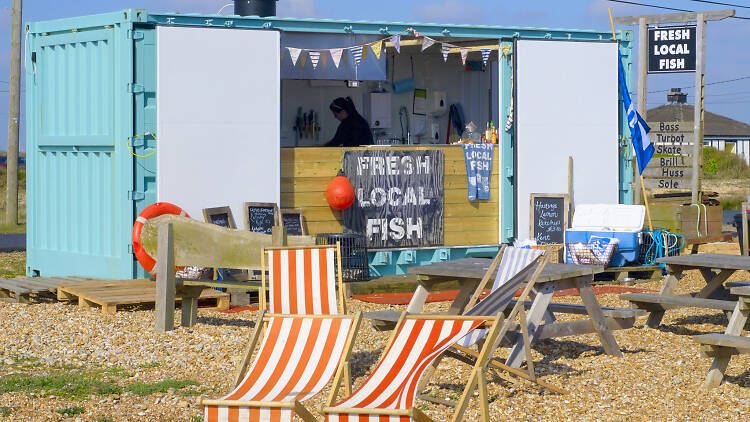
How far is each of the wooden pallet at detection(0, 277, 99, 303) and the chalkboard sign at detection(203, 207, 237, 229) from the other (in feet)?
4.17

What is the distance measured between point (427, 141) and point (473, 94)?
35.8 inches

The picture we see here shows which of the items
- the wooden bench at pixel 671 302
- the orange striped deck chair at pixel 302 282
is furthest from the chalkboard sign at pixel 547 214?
the orange striped deck chair at pixel 302 282

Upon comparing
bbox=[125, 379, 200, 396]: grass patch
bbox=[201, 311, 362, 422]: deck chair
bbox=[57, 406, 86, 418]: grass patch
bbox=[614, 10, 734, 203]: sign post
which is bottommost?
bbox=[57, 406, 86, 418]: grass patch

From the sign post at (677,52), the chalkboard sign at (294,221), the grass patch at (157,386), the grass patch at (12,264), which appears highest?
the sign post at (677,52)

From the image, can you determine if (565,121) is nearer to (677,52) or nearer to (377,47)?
(377,47)

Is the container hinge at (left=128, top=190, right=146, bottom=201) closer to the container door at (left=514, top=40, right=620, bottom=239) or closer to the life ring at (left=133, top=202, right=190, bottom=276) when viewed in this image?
the life ring at (left=133, top=202, right=190, bottom=276)

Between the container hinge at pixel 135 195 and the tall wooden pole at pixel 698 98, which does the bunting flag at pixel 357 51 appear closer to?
the container hinge at pixel 135 195

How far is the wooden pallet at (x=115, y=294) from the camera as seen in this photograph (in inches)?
351

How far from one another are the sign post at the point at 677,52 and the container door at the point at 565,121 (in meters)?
2.78

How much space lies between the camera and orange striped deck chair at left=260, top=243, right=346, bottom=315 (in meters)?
6.12

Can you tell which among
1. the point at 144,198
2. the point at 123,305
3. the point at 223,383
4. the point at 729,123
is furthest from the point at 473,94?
the point at 729,123

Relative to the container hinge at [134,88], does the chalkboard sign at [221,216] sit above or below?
below

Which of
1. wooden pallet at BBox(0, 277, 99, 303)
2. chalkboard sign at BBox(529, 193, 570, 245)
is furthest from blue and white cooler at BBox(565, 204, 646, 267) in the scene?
wooden pallet at BBox(0, 277, 99, 303)

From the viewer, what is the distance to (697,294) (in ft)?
28.5
